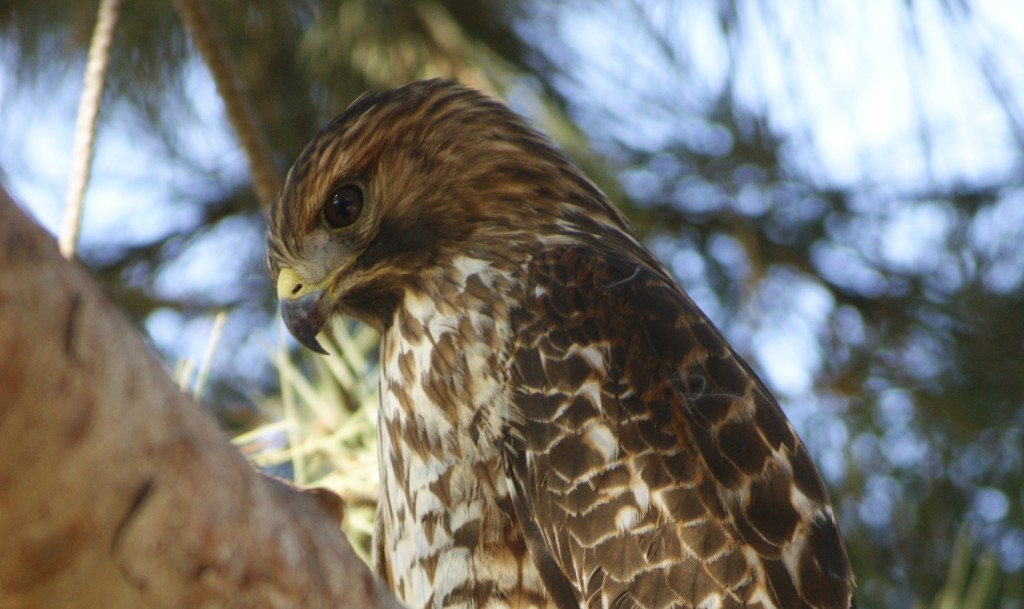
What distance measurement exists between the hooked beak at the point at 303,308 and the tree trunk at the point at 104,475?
1.48 meters

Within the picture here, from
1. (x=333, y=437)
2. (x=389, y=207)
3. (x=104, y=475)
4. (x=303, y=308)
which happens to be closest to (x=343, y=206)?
(x=389, y=207)

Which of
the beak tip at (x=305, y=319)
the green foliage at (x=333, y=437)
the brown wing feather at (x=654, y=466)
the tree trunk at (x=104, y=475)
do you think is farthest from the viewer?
the green foliage at (x=333, y=437)

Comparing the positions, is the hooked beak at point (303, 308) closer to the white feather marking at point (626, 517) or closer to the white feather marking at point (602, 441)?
the white feather marking at point (602, 441)

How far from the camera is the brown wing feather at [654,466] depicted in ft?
7.53

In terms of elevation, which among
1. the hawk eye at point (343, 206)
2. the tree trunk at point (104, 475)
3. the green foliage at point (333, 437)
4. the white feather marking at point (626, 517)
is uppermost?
the tree trunk at point (104, 475)

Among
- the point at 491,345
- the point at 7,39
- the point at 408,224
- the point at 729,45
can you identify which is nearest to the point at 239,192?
the point at 7,39

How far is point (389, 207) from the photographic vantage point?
9.41ft

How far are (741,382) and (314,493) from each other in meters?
1.25

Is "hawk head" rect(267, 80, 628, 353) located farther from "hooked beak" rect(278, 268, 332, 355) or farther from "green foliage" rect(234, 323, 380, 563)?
"green foliage" rect(234, 323, 380, 563)

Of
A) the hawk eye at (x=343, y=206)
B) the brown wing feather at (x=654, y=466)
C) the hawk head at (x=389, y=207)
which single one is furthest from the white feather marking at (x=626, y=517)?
the hawk eye at (x=343, y=206)

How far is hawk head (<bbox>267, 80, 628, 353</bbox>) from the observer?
283 centimetres

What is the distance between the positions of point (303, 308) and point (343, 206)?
0.26 metres

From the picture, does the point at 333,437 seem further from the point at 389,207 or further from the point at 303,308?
the point at 389,207

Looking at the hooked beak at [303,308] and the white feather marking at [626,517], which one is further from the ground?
the white feather marking at [626,517]
